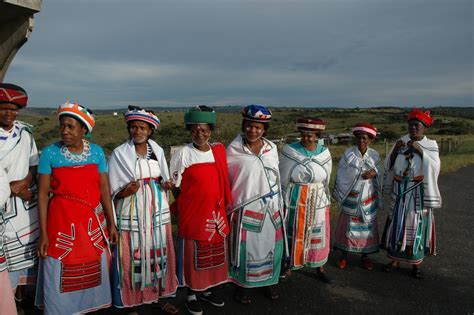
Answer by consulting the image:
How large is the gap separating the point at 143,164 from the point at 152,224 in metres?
0.57

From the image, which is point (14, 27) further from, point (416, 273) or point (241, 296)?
point (416, 273)

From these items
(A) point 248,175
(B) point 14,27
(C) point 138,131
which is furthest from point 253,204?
(B) point 14,27

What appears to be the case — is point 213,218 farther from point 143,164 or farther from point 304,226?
point 304,226

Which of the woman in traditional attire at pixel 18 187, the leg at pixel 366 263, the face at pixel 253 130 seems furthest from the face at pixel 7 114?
the leg at pixel 366 263

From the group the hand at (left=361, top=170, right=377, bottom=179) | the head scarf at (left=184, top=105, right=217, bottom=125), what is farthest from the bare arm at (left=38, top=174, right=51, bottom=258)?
the hand at (left=361, top=170, right=377, bottom=179)

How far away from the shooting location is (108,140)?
A: 30.5 m

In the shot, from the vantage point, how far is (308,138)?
4.45 meters

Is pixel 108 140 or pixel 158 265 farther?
pixel 108 140

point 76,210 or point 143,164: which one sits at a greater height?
point 143,164

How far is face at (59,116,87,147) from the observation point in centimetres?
305

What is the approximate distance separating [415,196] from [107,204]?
3758 millimetres

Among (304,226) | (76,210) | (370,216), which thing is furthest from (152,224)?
(370,216)

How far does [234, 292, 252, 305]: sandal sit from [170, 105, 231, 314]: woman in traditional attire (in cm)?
39

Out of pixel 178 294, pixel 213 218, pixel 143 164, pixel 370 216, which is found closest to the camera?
pixel 143 164
